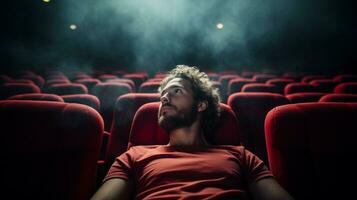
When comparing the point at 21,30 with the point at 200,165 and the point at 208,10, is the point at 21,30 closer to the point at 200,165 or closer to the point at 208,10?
the point at 208,10

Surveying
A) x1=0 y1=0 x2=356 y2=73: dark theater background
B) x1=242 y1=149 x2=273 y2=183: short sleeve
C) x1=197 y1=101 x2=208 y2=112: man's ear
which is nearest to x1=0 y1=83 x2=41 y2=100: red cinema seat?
x1=197 y1=101 x2=208 y2=112: man's ear

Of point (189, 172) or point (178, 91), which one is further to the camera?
point (178, 91)

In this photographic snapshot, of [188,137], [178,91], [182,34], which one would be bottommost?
[188,137]

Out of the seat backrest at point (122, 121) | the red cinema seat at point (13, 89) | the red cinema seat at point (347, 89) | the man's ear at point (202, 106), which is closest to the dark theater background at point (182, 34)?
the red cinema seat at point (13, 89)

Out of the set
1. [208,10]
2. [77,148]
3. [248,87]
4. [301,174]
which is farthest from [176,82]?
[208,10]

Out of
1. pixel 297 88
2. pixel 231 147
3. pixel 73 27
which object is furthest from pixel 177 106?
pixel 73 27

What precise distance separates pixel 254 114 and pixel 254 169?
584 mm

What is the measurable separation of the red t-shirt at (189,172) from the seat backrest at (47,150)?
13 cm

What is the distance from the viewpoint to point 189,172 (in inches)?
37.0

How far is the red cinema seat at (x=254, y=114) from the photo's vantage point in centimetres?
144

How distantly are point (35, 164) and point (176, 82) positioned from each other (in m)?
0.80

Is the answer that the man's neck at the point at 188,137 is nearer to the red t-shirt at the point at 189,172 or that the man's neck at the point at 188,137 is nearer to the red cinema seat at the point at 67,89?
the red t-shirt at the point at 189,172

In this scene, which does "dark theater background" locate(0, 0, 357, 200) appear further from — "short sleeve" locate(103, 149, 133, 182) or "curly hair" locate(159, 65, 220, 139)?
"short sleeve" locate(103, 149, 133, 182)

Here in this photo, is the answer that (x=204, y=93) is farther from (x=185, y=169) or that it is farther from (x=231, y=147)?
(x=185, y=169)
